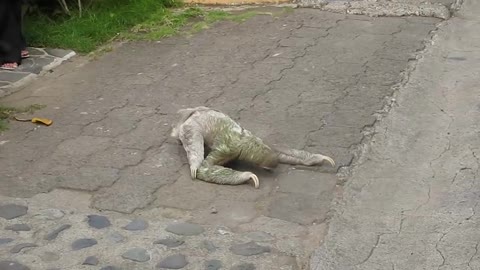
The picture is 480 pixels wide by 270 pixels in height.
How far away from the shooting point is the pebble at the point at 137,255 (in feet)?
13.3

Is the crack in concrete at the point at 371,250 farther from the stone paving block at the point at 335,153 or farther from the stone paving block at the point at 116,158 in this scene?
the stone paving block at the point at 116,158

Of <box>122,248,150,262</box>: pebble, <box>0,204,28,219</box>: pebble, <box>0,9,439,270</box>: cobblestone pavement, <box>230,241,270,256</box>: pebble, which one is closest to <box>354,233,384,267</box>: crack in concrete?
<box>0,9,439,270</box>: cobblestone pavement

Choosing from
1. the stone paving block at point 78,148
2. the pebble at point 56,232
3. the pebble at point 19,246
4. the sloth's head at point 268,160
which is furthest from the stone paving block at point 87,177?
the sloth's head at point 268,160

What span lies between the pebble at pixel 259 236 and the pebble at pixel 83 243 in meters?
0.79

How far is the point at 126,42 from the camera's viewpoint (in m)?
7.36

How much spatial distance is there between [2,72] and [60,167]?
204 centimetres

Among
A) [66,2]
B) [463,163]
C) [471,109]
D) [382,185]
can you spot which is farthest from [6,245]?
[66,2]

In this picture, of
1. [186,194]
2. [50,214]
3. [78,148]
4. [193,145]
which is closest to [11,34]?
[78,148]

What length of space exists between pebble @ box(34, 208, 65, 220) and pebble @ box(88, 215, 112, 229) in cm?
17

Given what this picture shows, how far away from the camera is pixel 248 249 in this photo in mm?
4102

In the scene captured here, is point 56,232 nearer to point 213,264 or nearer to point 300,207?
point 213,264

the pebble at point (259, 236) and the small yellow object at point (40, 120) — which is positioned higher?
the pebble at point (259, 236)

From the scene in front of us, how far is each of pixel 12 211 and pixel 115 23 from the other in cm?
344

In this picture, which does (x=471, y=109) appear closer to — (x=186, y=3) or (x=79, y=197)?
(x=79, y=197)
